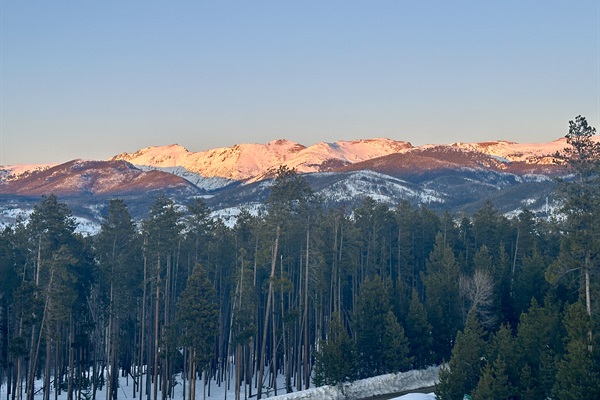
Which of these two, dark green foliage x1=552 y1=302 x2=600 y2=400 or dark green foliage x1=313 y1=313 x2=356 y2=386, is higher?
dark green foliage x1=552 y1=302 x2=600 y2=400

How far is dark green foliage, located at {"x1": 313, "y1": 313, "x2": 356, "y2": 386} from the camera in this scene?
5550 cm

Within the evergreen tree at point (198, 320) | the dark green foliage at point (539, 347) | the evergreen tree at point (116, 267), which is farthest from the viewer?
the evergreen tree at point (116, 267)

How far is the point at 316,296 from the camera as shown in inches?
2687

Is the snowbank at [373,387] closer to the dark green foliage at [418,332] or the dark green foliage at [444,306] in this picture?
the dark green foliage at [418,332]

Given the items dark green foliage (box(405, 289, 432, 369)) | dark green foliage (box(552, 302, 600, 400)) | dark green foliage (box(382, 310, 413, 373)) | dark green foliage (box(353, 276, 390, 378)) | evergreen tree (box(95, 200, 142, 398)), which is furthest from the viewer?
dark green foliage (box(405, 289, 432, 369))

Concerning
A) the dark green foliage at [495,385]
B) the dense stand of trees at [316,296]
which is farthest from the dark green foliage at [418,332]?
the dark green foliage at [495,385]

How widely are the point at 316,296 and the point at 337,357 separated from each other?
12.9m

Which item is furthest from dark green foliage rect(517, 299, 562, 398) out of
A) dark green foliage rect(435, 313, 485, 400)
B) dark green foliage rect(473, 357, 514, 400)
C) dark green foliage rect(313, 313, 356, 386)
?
dark green foliage rect(313, 313, 356, 386)

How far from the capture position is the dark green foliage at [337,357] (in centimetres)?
5550

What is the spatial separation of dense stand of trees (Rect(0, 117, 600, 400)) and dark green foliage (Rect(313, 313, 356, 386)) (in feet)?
0.35

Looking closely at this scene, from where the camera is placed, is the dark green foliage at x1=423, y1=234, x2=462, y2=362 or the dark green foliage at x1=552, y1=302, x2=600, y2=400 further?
the dark green foliage at x1=423, y1=234, x2=462, y2=362

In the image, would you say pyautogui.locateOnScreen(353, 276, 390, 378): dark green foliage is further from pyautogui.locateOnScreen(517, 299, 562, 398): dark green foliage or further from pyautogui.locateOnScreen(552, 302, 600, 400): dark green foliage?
pyautogui.locateOnScreen(552, 302, 600, 400): dark green foliage

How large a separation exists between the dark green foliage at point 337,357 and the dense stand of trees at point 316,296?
108 millimetres

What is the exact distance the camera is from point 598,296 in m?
41.2
